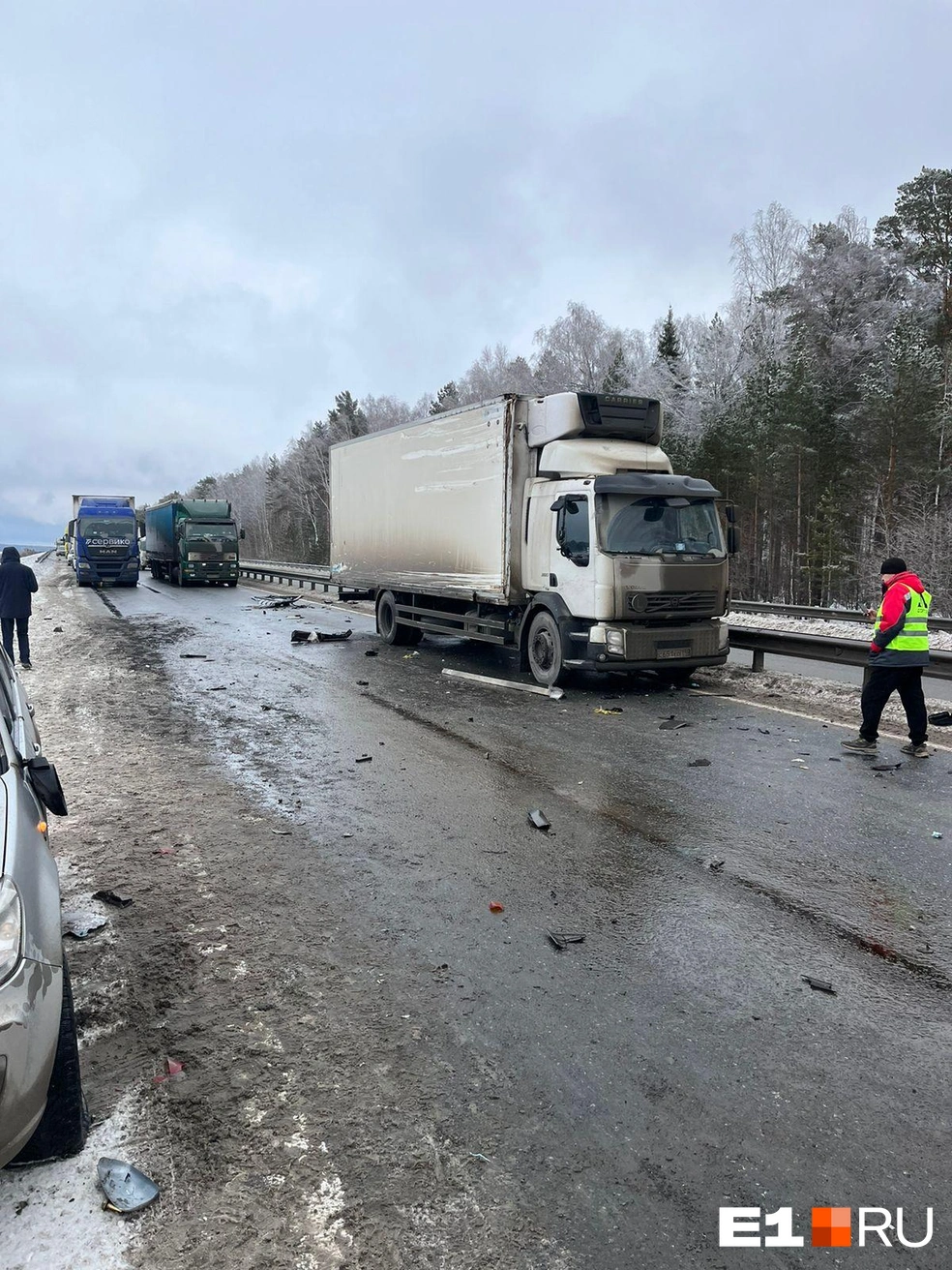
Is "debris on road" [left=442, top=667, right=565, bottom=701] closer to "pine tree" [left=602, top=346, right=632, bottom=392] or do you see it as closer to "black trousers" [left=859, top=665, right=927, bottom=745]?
"black trousers" [left=859, top=665, right=927, bottom=745]

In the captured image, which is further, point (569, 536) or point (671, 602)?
point (569, 536)

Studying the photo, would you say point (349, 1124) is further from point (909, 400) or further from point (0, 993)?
point (909, 400)

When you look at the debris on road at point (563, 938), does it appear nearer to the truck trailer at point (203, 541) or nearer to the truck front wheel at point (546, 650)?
the truck front wheel at point (546, 650)

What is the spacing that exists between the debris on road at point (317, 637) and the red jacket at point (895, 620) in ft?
34.7

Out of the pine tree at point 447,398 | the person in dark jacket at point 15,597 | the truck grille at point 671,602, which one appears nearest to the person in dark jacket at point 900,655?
Answer: the truck grille at point 671,602

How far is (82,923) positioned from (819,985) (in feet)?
11.6

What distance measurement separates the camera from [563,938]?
3.99 meters

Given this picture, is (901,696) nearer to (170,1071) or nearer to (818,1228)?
(818,1228)

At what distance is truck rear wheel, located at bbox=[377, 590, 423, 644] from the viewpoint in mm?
15164

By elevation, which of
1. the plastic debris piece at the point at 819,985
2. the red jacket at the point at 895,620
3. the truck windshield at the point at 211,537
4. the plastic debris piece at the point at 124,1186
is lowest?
the plastic debris piece at the point at 819,985

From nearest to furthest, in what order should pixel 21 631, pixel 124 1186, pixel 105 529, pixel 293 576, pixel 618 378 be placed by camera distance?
1. pixel 124 1186
2. pixel 21 631
3. pixel 293 576
4. pixel 105 529
5. pixel 618 378

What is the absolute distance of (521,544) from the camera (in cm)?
1136

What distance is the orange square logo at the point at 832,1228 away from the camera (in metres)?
2.24

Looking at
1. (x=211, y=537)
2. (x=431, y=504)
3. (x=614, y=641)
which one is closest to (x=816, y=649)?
(x=614, y=641)
